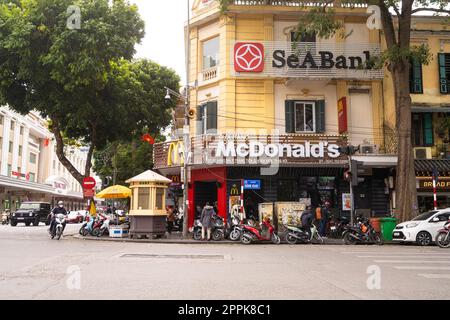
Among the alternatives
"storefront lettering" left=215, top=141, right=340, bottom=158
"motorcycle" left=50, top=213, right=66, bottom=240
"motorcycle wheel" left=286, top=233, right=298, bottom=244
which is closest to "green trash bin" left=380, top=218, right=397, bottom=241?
"motorcycle wheel" left=286, top=233, right=298, bottom=244

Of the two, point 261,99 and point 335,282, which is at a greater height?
point 261,99

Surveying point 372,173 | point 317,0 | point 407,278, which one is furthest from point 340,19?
point 407,278

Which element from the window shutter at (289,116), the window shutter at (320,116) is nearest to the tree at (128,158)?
the window shutter at (289,116)

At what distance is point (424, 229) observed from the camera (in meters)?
17.6

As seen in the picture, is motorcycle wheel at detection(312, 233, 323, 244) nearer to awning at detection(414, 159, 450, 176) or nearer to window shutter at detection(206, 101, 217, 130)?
awning at detection(414, 159, 450, 176)

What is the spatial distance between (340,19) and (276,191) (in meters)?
9.87

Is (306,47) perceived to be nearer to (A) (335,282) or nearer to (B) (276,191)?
(B) (276,191)

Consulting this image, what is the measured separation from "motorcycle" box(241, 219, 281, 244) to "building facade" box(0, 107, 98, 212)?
2769cm

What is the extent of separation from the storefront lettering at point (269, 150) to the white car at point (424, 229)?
16.8 ft

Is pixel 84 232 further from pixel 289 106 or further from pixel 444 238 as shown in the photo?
pixel 444 238

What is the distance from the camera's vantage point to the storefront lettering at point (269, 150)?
21266mm

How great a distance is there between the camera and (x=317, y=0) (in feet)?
74.9

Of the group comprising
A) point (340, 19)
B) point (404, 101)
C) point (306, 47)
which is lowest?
point (404, 101)

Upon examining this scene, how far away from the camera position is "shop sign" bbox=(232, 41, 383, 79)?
22391 millimetres
